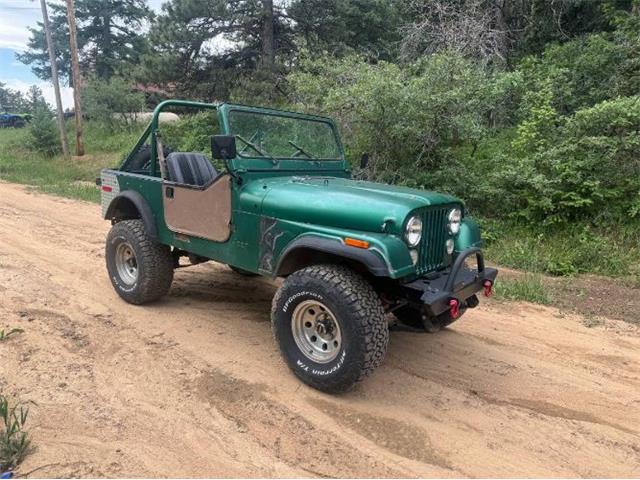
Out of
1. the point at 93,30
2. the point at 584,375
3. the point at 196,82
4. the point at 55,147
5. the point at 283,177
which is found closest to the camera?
the point at 584,375

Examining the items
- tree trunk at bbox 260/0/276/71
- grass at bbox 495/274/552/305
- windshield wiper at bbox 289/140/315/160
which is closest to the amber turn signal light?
windshield wiper at bbox 289/140/315/160

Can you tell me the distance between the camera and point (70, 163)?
18.4 meters

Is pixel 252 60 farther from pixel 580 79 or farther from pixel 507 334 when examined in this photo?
pixel 507 334

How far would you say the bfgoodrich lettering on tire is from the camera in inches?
126

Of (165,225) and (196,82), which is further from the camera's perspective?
Answer: (196,82)

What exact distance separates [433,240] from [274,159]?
1.56 m

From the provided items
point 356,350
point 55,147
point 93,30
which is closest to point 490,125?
point 356,350

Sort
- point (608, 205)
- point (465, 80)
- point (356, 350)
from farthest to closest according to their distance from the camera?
point (465, 80) → point (608, 205) → point (356, 350)

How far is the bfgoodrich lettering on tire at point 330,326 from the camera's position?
321cm

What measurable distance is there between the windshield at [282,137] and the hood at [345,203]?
46 cm

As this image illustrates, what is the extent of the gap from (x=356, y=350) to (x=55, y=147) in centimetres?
2082

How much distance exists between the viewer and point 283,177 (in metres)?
4.28

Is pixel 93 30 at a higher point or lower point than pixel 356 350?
higher

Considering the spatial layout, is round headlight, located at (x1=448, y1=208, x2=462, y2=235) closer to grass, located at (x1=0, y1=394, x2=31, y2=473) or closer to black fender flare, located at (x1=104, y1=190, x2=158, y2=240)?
black fender flare, located at (x1=104, y1=190, x2=158, y2=240)
